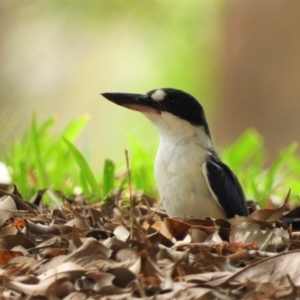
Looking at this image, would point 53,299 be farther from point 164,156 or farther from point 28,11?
point 28,11

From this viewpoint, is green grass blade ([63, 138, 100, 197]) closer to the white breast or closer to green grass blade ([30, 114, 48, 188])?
green grass blade ([30, 114, 48, 188])

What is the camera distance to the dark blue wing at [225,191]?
4.64 meters

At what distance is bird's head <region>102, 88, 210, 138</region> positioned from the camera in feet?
16.3

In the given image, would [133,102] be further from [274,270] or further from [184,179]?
[274,270]

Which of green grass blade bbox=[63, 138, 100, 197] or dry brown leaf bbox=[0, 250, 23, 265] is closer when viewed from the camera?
dry brown leaf bbox=[0, 250, 23, 265]

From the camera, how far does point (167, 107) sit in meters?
4.99

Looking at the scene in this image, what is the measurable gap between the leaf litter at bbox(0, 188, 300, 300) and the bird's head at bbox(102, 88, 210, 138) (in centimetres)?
80

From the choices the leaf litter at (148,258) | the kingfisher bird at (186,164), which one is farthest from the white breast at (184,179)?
the leaf litter at (148,258)

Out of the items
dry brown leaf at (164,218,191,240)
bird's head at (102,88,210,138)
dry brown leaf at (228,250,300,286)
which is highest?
bird's head at (102,88,210,138)

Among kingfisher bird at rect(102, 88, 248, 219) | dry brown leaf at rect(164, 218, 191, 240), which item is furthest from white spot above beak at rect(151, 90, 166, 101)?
dry brown leaf at rect(164, 218, 191, 240)

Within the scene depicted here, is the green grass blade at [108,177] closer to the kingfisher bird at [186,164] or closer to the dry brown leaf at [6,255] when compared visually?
the kingfisher bird at [186,164]

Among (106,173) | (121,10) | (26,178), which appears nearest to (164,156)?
(106,173)

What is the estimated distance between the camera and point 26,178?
19.4ft

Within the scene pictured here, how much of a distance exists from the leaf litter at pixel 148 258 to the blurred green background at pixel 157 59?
347 inches
